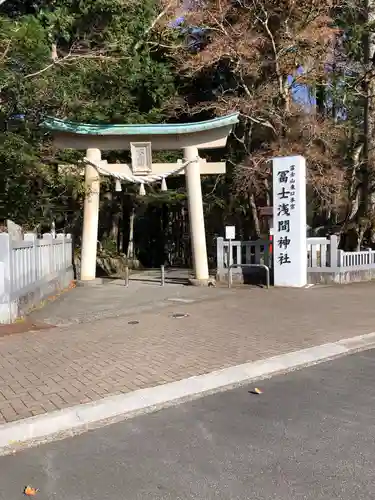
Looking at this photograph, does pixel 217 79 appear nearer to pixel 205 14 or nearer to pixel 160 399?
pixel 205 14

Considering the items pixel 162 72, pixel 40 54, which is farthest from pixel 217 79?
pixel 40 54

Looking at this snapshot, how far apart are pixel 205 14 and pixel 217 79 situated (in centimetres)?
530

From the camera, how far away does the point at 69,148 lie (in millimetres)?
15562

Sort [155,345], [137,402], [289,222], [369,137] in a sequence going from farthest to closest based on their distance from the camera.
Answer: [369,137]
[289,222]
[155,345]
[137,402]

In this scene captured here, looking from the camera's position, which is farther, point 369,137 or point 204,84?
point 204,84

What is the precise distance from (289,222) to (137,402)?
10113 mm

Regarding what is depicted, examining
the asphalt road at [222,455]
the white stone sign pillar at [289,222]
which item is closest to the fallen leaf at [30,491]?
the asphalt road at [222,455]

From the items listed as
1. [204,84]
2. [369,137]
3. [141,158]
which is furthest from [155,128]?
[369,137]

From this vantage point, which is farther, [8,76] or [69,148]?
[69,148]

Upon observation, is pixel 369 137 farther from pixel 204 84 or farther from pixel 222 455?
pixel 222 455

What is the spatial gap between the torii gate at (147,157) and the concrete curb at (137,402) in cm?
878

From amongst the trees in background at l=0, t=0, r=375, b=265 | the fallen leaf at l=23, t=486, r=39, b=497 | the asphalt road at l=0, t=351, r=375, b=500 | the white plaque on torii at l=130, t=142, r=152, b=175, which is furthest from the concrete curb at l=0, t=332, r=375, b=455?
the white plaque on torii at l=130, t=142, r=152, b=175

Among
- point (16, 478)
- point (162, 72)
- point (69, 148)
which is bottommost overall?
point (16, 478)

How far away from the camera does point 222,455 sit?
3699 mm
